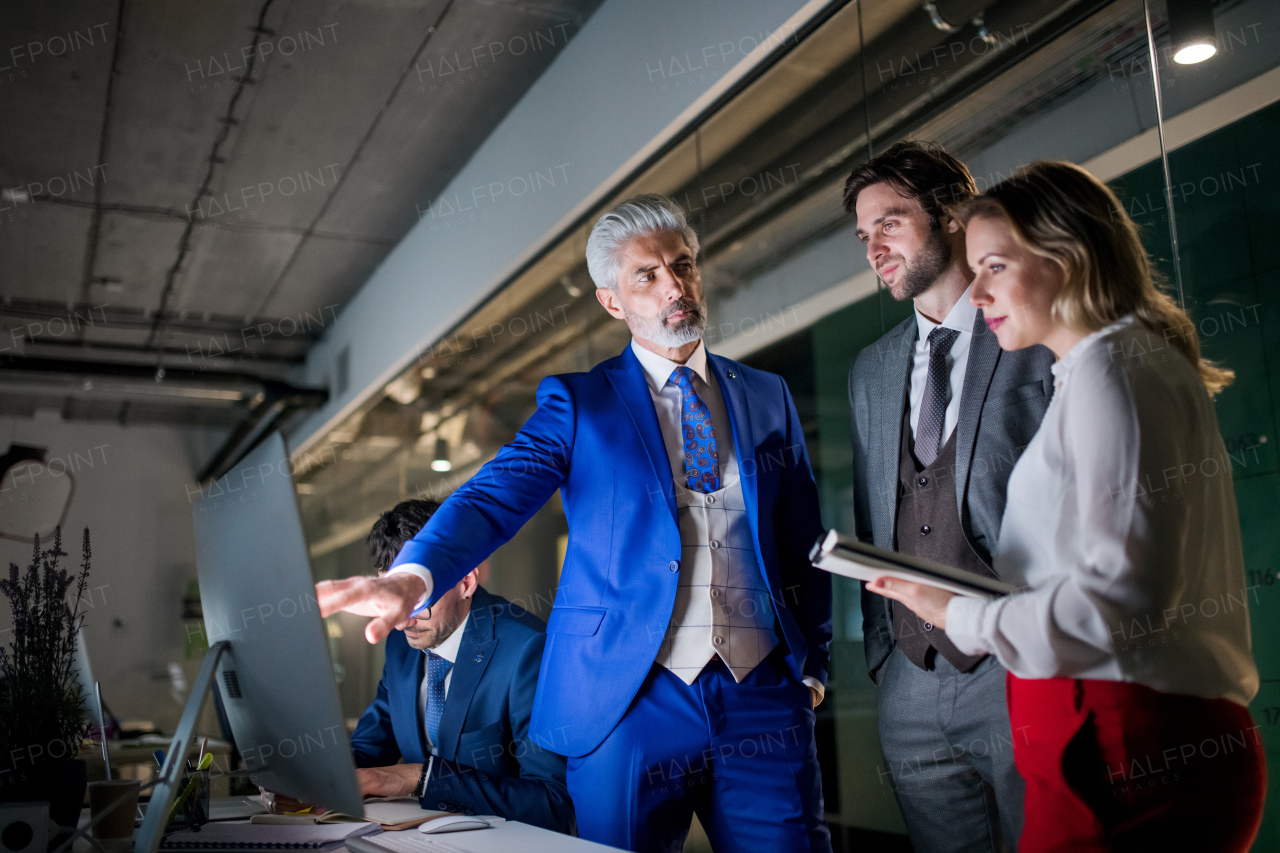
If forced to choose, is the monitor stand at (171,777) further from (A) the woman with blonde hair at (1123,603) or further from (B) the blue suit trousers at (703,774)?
(A) the woman with blonde hair at (1123,603)

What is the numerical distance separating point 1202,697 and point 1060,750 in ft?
0.62

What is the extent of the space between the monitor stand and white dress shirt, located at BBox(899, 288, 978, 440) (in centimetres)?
133

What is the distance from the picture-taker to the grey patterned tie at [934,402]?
6.16 feet

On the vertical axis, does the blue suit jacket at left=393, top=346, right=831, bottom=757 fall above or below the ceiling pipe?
below

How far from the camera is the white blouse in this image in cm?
125

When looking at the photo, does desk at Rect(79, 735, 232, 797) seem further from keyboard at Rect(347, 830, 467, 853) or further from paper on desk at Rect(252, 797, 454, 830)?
keyboard at Rect(347, 830, 467, 853)

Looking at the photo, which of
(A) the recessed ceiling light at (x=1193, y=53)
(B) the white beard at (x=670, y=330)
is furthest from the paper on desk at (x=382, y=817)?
(A) the recessed ceiling light at (x=1193, y=53)

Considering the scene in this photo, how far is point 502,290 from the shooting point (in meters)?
5.29

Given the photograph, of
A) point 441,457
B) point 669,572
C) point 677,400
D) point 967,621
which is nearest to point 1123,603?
point 967,621

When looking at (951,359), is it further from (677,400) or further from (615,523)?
(615,523)

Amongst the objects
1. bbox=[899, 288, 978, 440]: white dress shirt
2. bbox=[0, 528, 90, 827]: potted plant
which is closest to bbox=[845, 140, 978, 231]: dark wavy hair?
bbox=[899, 288, 978, 440]: white dress shirt

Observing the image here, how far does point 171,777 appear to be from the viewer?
136 cm

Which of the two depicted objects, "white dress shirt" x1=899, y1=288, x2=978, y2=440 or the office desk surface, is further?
"white dress shirt" x1=899, y1=288, x2=978, y2=440

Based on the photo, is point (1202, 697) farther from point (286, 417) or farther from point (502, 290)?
point (286, 417)
